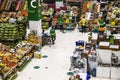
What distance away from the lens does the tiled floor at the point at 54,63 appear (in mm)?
10680

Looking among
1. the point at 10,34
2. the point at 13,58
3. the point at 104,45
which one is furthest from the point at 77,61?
the point at 10,34

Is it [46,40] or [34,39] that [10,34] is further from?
[46,40]

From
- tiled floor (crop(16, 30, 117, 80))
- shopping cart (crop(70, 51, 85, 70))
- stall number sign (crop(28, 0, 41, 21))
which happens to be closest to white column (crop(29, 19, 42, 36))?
stall number sign (crop(28, 0, 41, 21))

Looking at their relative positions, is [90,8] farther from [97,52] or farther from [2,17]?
[97,52]

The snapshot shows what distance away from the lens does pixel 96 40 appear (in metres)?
11.8

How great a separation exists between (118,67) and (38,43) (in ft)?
13.8

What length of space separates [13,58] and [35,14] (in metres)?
2.88

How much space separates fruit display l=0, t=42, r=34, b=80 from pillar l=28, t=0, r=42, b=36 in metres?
1.07

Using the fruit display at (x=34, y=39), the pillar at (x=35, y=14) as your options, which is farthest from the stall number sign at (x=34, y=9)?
the fruit display at (x=34, y=39)

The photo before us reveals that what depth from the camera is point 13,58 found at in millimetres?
11156

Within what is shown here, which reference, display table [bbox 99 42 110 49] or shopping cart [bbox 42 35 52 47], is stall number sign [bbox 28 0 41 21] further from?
display table [bbox 99 42 110 49]

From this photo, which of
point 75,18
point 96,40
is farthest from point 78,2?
point 96,40

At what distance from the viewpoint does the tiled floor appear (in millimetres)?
10680

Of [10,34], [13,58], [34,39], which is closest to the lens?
[13,58]
